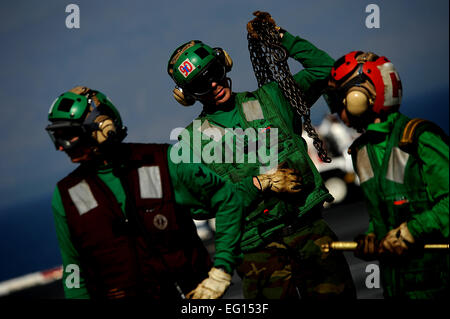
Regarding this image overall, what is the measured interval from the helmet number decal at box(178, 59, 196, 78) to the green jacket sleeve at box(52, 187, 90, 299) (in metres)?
1.27

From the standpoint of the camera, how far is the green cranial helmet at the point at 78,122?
3.14 meters

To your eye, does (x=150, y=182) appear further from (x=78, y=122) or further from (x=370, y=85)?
(x=370, y=85)

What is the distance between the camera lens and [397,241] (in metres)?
2.82

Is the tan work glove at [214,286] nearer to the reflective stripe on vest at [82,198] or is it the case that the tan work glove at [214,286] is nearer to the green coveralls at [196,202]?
the green coveralls at [196,202]

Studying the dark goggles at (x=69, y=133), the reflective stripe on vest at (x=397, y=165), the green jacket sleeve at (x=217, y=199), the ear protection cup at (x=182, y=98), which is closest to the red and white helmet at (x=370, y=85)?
the reflective stripe on vest at (x=397, y=165)

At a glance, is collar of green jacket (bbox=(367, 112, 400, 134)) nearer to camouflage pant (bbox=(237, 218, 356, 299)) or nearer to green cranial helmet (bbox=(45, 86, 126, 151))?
camouflage pant (bbox=(237, 218, 356, 299))

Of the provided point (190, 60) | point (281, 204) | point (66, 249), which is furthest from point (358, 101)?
point (66, 249)

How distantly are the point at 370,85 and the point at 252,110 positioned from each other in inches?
46.6

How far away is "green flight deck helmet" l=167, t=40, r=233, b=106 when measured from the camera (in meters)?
3.78

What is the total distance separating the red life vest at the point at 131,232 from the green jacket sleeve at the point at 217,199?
0.07 meters

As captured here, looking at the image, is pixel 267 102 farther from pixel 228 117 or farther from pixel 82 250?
pixel 82 250
